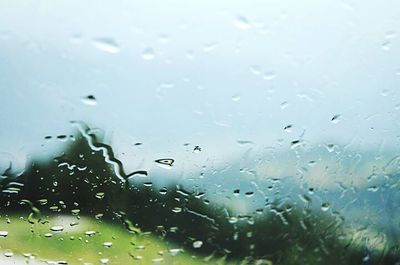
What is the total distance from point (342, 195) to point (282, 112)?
0.36m

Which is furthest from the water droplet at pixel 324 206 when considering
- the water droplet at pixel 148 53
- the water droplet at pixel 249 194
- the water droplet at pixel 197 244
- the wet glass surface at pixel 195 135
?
the water droplet at pixel 148 53

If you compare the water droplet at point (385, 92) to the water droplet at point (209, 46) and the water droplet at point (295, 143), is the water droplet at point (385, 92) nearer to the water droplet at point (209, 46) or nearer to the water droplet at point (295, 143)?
the water droplet at point (295, 143)

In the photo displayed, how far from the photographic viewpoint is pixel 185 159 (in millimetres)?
2213

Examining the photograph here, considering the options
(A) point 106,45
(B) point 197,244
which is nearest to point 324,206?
(B) point 197,244

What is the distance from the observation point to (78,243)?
2129mm

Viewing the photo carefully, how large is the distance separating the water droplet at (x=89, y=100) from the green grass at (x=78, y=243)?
13.5 inches

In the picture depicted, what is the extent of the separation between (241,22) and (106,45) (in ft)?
1.40

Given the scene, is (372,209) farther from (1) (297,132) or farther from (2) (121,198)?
(2) (121,198)

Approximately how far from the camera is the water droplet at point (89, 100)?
214cm

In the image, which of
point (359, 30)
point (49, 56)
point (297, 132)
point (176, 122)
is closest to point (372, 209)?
point (297, 132)

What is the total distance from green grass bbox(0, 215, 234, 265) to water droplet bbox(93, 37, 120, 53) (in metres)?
0.51

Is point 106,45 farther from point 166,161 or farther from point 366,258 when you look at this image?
point 366,258

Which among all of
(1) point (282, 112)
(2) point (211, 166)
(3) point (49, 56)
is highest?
(3) point (49, 56)

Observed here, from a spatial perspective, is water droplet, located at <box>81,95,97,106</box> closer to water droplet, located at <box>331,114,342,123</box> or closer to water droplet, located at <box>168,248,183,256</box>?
water droplet, located at <box>168,248,183,256</box>
